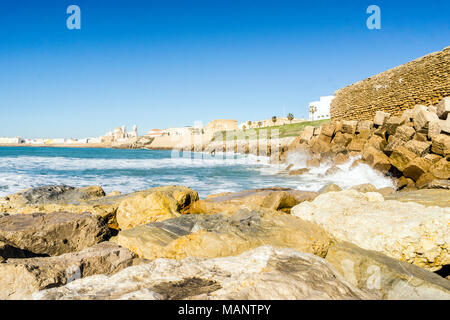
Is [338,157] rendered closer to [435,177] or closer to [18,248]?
[435,177]

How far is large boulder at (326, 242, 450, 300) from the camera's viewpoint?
2.55m

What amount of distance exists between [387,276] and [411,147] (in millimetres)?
9305

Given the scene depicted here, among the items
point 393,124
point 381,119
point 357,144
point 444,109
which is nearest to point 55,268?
point 444,109

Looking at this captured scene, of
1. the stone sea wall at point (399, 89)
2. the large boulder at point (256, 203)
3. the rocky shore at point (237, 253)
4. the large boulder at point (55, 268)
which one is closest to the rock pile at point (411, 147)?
the stone sea wall at point (399, 89)

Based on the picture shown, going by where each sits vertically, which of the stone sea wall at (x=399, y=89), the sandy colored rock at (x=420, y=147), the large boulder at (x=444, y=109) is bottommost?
the sandy colored rock at (x=420, y=147)

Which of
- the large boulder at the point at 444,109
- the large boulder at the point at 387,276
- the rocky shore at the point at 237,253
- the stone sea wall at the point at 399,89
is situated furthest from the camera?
the stone sea wall at the point at 399,89

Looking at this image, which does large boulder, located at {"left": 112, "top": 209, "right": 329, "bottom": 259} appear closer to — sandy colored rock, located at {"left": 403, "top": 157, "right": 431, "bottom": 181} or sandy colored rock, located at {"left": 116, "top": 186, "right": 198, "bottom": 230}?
sandy colored rock, located at {"left": 116, "top": 186, "right": 198, "bottom": 230}

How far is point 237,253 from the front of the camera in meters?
3.07

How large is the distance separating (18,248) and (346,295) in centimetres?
380

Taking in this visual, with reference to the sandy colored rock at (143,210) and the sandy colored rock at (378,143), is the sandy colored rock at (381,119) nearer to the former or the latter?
the sandy colored rock at (378,143)

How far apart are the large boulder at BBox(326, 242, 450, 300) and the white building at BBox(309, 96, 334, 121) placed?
68137 millimetres

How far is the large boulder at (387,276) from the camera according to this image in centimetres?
255

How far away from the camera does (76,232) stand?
13.5ft
